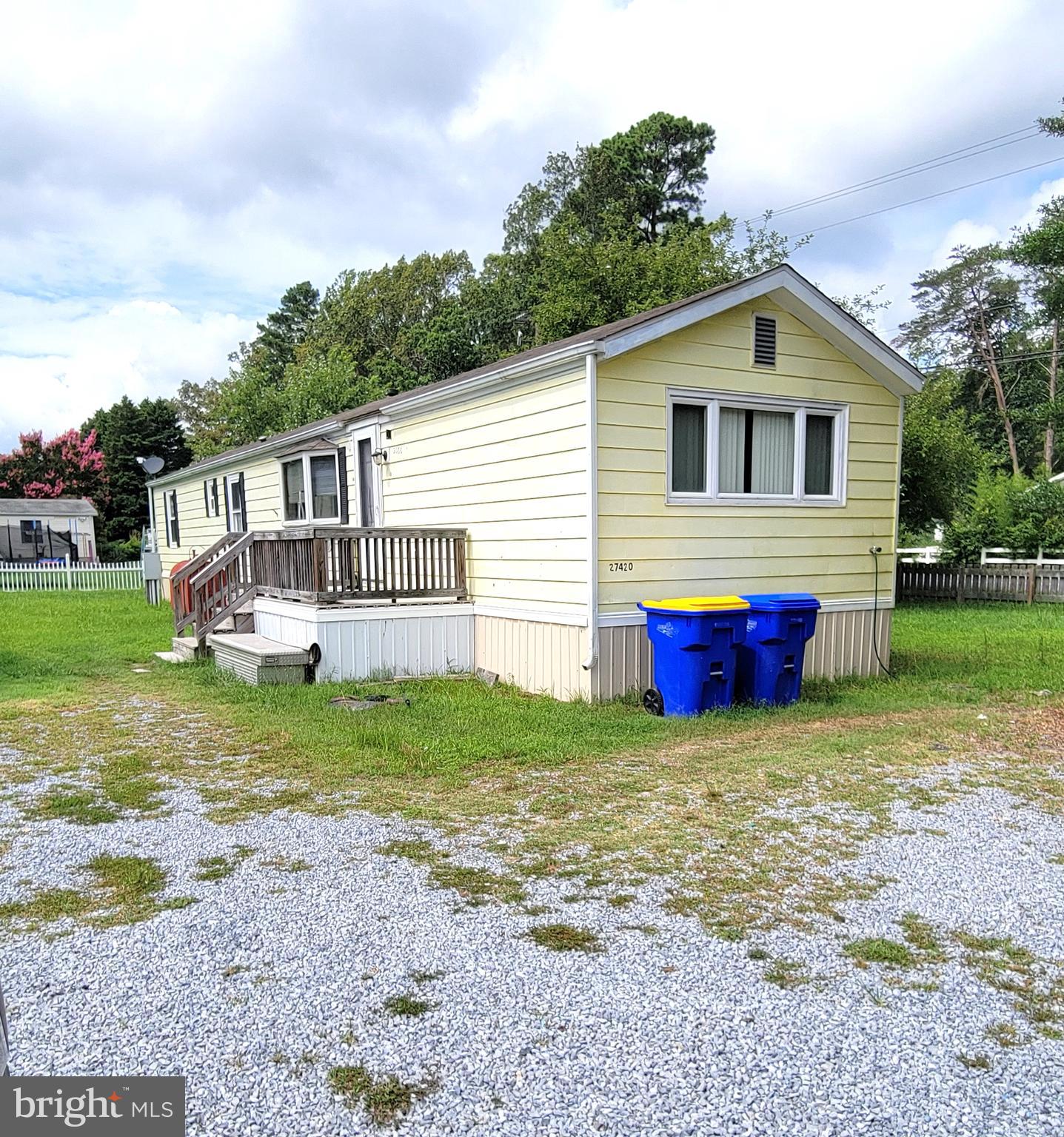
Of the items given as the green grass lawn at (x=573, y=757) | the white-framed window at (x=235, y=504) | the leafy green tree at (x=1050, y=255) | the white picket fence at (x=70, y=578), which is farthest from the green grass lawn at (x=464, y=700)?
the white picket fence at (x=70, y=578)

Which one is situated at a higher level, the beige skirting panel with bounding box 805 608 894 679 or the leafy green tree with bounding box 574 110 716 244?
the leafy green tree with bounding box 574 110 716 244

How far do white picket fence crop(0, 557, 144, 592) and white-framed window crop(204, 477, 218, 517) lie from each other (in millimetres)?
4961

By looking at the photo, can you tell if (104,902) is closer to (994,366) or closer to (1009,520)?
(1009,520)

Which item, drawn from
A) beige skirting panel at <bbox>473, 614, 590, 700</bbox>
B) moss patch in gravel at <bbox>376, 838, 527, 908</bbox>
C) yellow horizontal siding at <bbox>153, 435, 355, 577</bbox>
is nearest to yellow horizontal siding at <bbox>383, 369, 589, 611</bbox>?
beige skirting panel at <bbox>473, 614, 590, 700</bbox>

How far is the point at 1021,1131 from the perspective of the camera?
209cm

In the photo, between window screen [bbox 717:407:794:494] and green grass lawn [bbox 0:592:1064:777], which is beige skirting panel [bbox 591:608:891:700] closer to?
green grass lawn [bbox 0:592:1064:777]

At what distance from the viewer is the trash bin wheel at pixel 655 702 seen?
7320 mm

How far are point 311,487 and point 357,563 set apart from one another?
457 cm

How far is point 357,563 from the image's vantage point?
8.93 m

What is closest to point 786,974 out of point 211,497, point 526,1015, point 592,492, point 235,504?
point 526,1015

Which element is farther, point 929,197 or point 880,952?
point 929,197

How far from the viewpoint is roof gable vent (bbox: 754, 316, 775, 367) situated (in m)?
8.40

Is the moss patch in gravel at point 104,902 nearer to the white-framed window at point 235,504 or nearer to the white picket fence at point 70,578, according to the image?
the white-framed window at point 235,504

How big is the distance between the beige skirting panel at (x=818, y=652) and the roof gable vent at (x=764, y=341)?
2.78m
